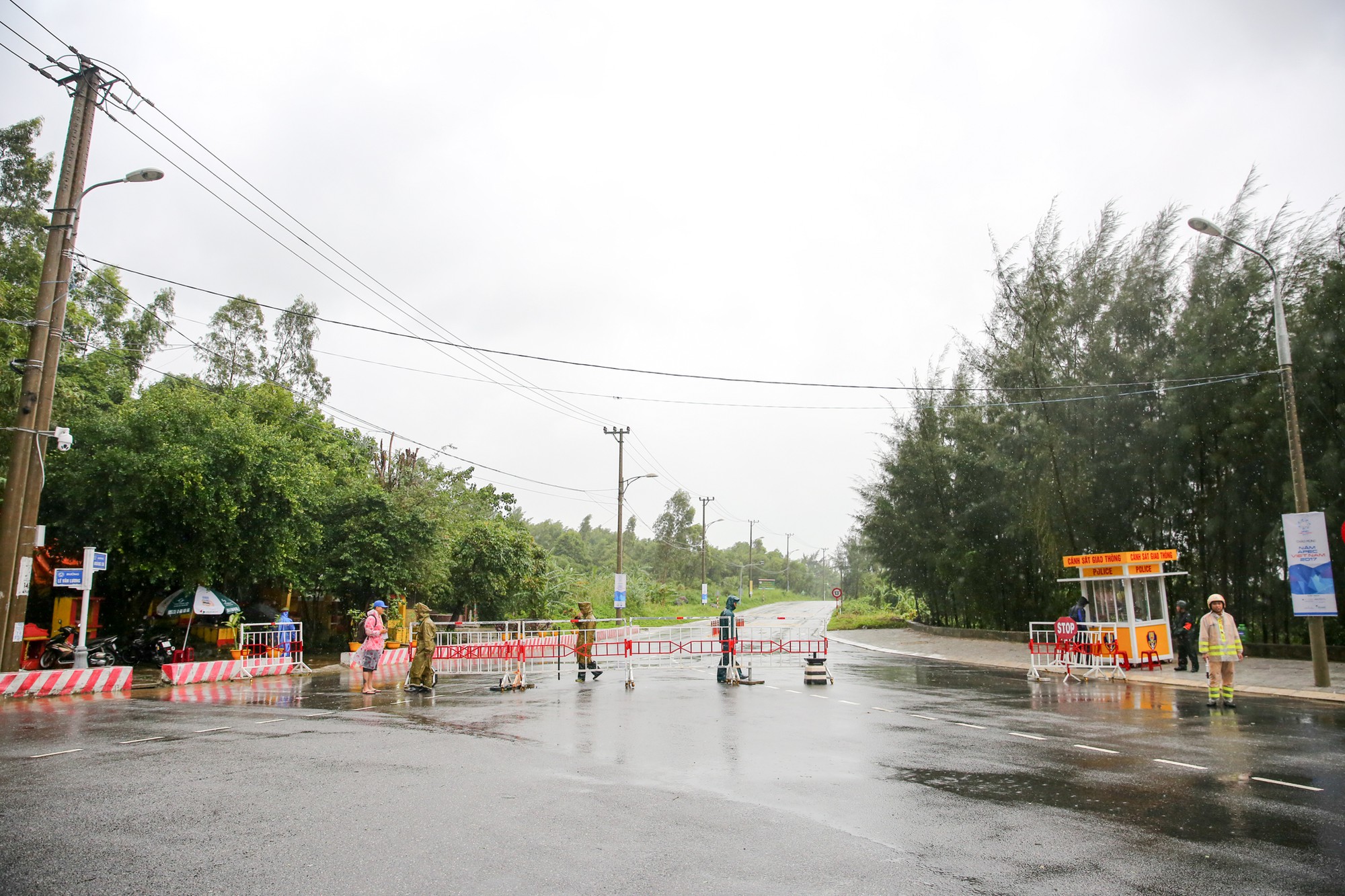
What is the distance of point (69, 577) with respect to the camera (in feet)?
56.3

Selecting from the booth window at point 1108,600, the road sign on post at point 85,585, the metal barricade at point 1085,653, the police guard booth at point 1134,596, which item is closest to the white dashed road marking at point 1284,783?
the metal barricade at point 1085,653

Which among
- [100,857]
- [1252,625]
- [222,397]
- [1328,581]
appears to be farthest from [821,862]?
[222,397]

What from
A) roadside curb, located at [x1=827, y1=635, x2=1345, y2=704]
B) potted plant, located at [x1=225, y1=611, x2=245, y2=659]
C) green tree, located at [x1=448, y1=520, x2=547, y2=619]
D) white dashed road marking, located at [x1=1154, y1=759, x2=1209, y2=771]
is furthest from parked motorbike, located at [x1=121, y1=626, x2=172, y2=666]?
white dashed road marking, located at [x1=1154, y1=759, x2=1209, y2=771]

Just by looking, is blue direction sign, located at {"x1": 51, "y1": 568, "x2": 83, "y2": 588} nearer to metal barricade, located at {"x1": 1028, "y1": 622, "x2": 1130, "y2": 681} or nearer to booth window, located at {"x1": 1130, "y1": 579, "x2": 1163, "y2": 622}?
metal barricade, located at {"x1": 1028, "y1": 622, "x2": 1130, "y2": 681}

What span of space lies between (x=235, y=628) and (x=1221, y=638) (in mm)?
24557

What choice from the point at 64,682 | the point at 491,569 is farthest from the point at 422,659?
the point at 491,569

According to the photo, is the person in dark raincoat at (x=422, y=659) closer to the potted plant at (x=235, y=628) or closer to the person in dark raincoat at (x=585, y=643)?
the person in dark raincoat at (x=585, y=643)

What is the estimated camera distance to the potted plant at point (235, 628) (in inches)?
872

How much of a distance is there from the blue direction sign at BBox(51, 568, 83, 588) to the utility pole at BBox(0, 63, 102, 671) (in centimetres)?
124

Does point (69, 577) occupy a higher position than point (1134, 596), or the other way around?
point (69, 577)

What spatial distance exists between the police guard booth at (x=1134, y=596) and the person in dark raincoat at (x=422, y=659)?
15641mm

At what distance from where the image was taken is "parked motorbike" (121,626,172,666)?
21500 mm

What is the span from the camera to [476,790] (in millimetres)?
7551

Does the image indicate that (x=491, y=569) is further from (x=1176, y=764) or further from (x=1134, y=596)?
(x=1176, y=764)
